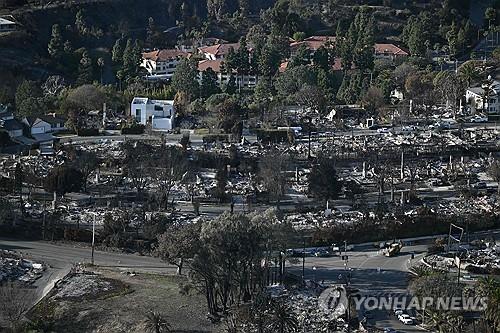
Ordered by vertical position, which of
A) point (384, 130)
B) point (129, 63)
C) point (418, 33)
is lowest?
point (384, 130)

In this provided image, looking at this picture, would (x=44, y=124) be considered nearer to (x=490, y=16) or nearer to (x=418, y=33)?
(x=418, y=33)

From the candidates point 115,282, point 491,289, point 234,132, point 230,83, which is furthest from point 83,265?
point 230,83

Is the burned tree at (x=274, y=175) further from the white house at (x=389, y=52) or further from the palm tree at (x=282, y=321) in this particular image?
the white house at (x=389, y=52)

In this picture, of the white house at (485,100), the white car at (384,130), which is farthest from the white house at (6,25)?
the white house at (485,100)

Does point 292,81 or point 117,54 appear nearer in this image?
point 292,81

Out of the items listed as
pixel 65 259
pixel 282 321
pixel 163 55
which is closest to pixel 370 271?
pixel 282 321

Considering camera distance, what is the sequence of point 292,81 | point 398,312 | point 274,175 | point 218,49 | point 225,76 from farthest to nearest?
point 218,49, point 225,76, point 292,81, point 274,175, point 398,312
